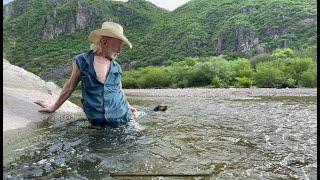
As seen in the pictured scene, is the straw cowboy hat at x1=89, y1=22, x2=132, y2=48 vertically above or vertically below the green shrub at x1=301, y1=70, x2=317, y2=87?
above

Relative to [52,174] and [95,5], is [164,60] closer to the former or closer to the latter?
[95,5]

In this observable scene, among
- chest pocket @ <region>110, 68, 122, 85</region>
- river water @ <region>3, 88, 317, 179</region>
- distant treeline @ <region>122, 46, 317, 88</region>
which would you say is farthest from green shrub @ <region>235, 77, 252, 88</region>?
chest pocket @ <region>110, 68, 122, 85</region>

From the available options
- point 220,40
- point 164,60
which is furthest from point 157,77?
point 220,40

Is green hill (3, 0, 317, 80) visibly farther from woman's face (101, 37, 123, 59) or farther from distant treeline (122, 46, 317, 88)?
woman's face (101, 37, 123, 59)

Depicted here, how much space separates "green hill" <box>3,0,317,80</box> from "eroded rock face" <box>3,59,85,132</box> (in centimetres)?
10815

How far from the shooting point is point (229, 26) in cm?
14750

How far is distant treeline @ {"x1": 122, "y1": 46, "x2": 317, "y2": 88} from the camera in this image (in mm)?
56094

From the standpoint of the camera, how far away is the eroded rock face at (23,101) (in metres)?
7.01

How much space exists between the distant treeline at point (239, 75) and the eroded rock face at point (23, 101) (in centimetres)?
4661

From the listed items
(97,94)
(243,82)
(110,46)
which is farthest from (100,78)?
(243,82)

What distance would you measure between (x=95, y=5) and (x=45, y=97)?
598 feet

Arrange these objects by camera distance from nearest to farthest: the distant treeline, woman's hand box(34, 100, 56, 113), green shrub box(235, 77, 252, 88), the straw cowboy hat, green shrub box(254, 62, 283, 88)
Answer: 1. the straw cowboy hat
2. woman's hand box(34, 100, 56, 113)
3. green shrub box(254, 62, 283, 88)
4. the distant treeline
5. green shrub box(235, 77, 252, 88)

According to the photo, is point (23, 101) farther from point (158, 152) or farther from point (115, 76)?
point (158, 152)

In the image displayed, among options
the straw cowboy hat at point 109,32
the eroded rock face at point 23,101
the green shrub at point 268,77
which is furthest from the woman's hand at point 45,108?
the green shrub at point 268,77
